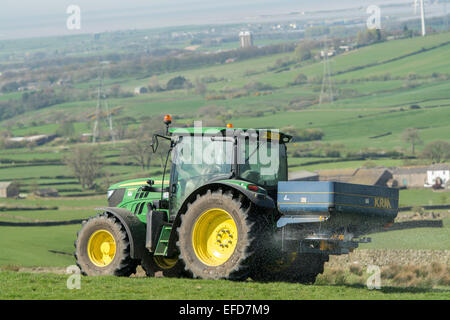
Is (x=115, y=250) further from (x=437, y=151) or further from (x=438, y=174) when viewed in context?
(x=437, y=151)

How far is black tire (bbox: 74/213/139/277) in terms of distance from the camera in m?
14.9

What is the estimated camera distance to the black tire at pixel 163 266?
15.3m

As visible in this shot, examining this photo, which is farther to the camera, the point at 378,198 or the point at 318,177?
the point at 318,177

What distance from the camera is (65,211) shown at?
74.9m

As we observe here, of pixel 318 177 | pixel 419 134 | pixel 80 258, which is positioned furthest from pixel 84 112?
pixel 80 258

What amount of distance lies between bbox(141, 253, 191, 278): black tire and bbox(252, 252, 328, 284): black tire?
5.78 feet

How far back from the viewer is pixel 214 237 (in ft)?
44.8

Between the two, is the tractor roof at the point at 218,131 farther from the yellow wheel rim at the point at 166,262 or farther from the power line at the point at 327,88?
the power line at the point at 327,88

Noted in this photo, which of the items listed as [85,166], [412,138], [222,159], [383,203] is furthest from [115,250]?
[412,138]

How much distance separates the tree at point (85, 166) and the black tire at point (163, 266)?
8274cm

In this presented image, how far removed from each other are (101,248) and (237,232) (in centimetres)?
408

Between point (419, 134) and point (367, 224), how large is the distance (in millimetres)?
101520

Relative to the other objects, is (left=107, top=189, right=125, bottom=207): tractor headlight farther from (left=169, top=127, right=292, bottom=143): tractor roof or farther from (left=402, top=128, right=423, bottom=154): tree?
(left=402, top=128, right=423, bottom=154): tree

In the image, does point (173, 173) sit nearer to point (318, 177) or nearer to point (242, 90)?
point (318, 177)
